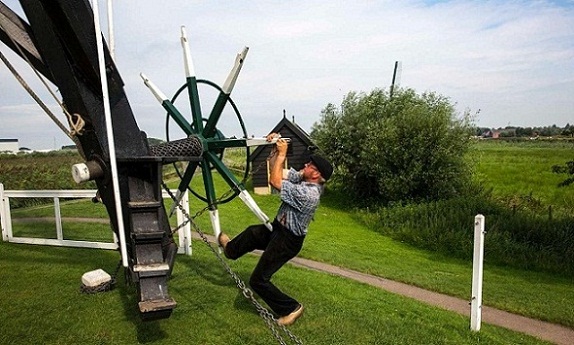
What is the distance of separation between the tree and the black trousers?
48.1ft

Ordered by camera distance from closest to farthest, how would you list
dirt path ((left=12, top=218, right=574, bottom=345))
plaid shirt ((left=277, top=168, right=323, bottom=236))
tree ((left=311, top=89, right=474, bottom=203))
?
plaid shirt ((left=277, top=168, right=323, bottom=236)), dirt path ((left=12, top=218, right=574, bottom=345)), tree ((left=311, top=89, right=474, bottom=203))

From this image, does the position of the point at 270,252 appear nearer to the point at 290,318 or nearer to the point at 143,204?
the point at 290,318

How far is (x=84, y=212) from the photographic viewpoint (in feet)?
47.9

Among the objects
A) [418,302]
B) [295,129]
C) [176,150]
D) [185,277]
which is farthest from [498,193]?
[176,150]

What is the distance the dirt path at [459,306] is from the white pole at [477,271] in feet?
3.11

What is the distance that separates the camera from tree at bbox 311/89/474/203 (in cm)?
1895

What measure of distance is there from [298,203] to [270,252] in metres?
0.63

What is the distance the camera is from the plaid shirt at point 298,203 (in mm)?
4742

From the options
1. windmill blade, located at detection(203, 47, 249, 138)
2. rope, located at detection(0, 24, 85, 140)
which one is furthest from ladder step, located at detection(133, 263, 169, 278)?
windmill blade, located at detection(203, 47, 249, 138)

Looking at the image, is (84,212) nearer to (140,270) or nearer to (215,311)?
(215,311)

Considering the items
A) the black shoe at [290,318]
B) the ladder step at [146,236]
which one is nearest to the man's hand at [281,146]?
the ladder step at [146,236]

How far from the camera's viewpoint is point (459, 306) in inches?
281

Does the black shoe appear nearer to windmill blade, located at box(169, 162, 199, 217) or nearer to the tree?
windmill blade, located at box(169, 162, 199, 217)

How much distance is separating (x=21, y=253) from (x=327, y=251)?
20.9 ft
